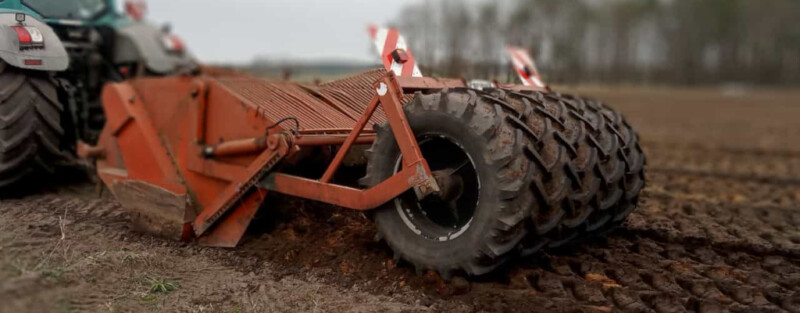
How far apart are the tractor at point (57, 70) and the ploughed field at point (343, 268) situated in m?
0.41

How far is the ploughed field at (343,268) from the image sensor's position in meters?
3.61

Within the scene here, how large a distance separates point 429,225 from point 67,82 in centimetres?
360

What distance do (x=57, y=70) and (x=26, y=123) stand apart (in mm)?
452

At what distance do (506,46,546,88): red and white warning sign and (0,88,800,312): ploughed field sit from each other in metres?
1.39

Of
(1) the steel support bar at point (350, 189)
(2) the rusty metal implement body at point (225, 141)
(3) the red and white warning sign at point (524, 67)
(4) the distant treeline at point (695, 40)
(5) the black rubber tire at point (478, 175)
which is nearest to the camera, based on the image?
(5) the black rubber tire at point (478, 175)

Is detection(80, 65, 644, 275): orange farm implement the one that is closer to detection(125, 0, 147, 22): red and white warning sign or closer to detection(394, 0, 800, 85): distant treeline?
detection(125, 0, 147, 22): red and white warning sign

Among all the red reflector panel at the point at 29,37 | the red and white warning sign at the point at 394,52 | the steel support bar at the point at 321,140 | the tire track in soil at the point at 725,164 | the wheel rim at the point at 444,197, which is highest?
the red reflector panel at the point at 29,37

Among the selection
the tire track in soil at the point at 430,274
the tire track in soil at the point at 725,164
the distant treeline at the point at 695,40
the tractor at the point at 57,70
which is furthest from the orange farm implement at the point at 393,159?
the distant treeline at the point at 695,40

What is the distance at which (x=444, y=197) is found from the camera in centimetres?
390

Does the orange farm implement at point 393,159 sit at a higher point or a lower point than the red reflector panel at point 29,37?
lower

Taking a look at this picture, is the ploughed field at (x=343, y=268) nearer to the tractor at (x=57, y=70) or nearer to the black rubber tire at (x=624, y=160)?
the black rubber tire at (x=624, y=160)

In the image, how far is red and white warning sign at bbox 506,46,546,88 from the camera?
6.07m

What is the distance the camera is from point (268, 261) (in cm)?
445

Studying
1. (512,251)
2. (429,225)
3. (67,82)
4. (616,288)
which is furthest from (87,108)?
(616,288)
